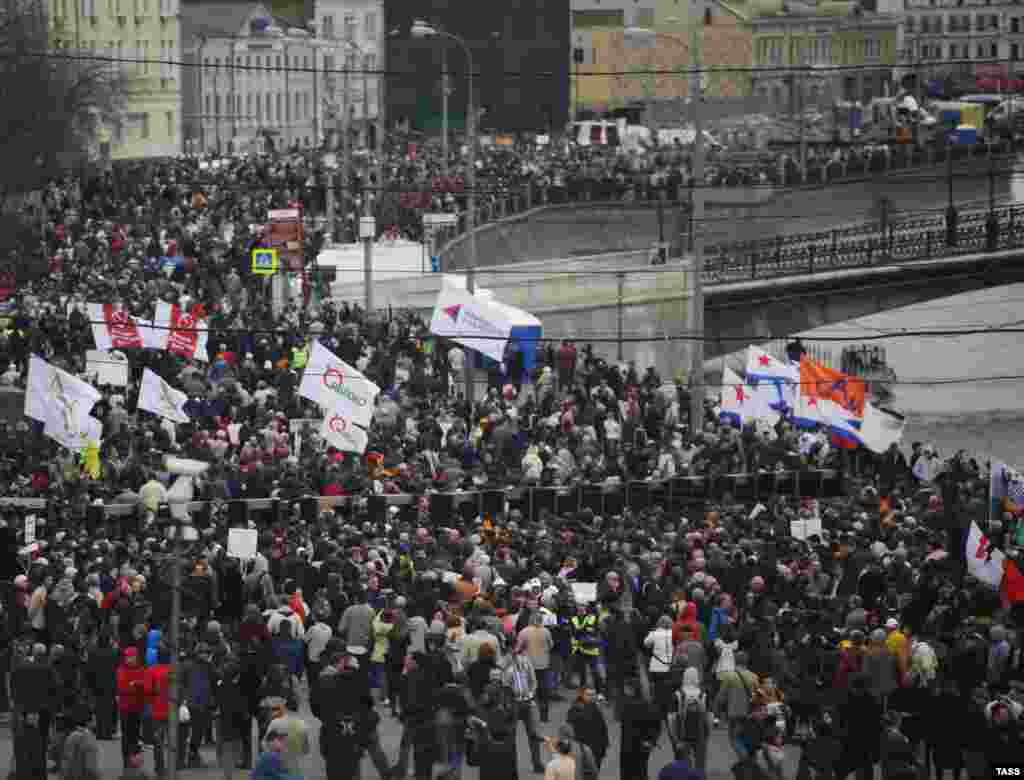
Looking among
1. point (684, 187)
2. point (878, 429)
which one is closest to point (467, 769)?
point (878, 429)

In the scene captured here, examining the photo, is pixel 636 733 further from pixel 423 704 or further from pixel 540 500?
pixel 540 500

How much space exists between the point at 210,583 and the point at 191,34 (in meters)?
97.5

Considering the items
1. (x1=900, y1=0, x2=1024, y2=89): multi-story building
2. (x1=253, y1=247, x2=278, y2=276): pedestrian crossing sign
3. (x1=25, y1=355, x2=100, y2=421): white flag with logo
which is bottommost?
(x1=25, y1=355, x2=100, y2=421): white flag with logo

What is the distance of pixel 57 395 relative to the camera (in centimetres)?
3078

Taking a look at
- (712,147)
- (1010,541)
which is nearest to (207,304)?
(1010,541)

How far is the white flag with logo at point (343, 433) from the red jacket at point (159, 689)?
10552 millimetres

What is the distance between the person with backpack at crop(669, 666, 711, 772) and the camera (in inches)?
838

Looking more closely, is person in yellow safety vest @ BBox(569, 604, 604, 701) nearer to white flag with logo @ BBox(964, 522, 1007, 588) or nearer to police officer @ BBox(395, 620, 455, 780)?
police officer @ BBox(395, 620, 455, 780)

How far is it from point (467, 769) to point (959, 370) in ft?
184

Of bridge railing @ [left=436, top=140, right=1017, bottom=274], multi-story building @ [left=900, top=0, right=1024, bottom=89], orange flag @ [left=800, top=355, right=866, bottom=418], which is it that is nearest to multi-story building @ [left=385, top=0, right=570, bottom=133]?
bridge railing @ [left=436, top=140, right=1017, bottom=274]

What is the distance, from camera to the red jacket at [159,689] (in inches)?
849

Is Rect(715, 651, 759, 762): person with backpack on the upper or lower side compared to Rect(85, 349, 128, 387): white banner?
lower

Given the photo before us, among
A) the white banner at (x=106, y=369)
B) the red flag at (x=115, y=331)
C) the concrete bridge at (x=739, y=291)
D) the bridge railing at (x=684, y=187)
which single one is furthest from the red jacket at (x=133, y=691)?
the bridge railing at (x=684, y=187)

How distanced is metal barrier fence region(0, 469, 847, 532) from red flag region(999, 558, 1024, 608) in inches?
315
